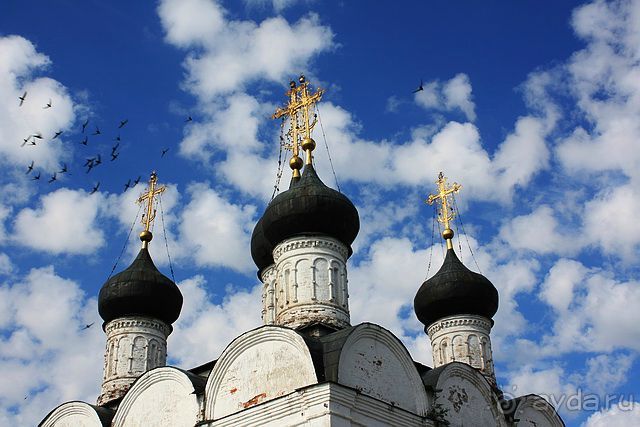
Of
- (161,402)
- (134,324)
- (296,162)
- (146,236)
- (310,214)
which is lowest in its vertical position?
(161,402)

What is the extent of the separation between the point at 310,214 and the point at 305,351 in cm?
265

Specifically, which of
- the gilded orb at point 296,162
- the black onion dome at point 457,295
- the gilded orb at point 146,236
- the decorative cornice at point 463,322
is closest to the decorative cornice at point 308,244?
the gilded orb at point 296,162

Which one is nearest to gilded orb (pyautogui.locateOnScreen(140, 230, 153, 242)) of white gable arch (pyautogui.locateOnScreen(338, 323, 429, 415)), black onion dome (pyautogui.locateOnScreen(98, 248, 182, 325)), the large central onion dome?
black onion dome (pyautogui.locateOnScreen(98, 248, 182, 325))

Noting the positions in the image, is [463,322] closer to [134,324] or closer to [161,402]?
[134,324]

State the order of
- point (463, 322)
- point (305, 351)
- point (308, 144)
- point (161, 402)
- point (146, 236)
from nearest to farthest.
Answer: point (305, 351), point (161, 402), point (308, 144), point (463, 322), point (146, 236)

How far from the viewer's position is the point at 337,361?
10031 mm

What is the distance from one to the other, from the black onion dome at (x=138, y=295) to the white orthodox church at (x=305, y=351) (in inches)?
0.9

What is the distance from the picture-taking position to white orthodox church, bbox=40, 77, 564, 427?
10211 millimetres

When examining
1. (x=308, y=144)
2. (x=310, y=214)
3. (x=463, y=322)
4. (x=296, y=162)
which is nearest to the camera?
(x=310, y=214)

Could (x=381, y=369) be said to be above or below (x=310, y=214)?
below

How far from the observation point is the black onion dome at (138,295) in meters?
14.6

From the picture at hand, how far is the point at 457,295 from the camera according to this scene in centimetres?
1512

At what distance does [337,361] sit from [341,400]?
473 millimetres

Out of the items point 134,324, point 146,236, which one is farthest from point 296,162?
point 134,324
